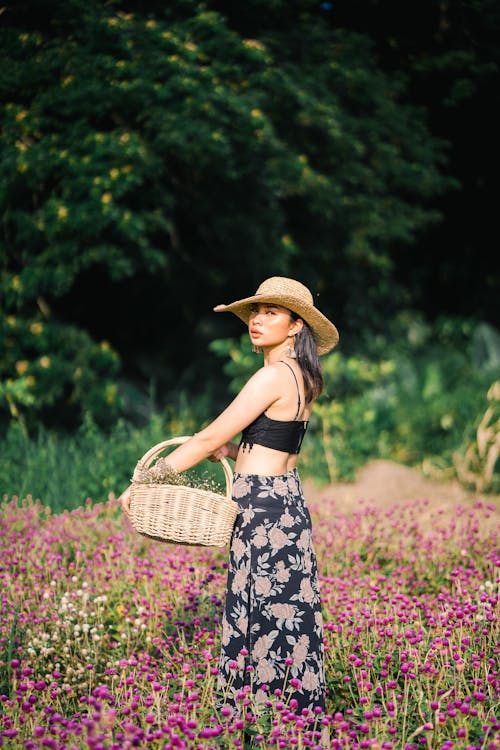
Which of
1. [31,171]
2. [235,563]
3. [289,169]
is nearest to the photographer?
[235,563]

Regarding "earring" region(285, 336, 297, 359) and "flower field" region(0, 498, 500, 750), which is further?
"earring" region(285, 336, 297, 359)

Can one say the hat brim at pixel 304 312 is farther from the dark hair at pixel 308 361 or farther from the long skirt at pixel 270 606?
the long skirt at pixel 270 606

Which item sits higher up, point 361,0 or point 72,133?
point 361,0

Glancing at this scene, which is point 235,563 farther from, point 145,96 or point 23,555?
point 145,96

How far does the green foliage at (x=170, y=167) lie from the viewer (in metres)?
7.05

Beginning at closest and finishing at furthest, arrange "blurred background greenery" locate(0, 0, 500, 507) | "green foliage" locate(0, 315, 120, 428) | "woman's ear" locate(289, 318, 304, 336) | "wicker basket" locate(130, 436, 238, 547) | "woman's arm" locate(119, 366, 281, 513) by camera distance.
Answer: "wicker basket" locate(130, 436, 238, 547) → "woman's arm" locate(119, 366, 281, 513) → "woman's ear" locate(289, 318, 304, 336) → "blurred background greenery" locate(0, 0, 500, 507) → "green foliage" locate(0, 315, 120, 428)

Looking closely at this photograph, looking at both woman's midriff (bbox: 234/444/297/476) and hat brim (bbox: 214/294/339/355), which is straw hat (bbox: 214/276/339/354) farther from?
woman's midriff (bbox: 234/444/297/476)

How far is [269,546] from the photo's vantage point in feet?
9.37

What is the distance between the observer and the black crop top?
2898 mm

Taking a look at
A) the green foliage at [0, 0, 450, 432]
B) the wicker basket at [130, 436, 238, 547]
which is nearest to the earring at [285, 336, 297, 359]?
the wicker basket at [130, 436, 238, 547]

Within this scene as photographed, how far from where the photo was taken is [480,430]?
716 cm

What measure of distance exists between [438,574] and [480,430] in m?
2.94

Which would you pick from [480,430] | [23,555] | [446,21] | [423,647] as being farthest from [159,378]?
[423,647]

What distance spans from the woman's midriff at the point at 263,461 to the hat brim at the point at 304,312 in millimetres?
577
